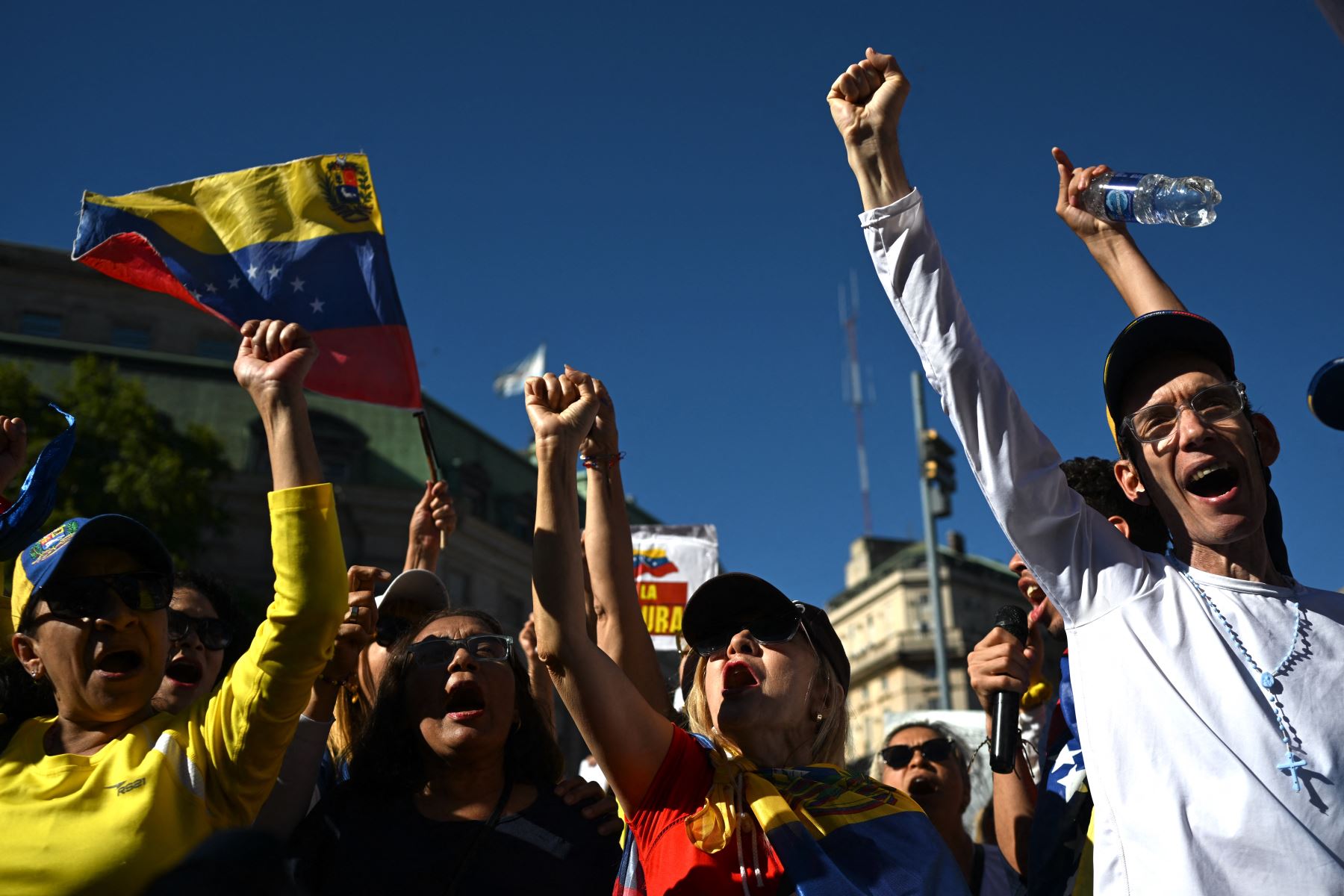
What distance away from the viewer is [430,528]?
5043mm

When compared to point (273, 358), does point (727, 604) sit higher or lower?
lower

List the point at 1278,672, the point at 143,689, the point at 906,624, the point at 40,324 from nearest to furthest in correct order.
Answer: the point at 1278,672
the point at 143,689
the point at 40,324
the point at 906,624

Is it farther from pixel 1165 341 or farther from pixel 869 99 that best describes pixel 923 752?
pixel 869 99

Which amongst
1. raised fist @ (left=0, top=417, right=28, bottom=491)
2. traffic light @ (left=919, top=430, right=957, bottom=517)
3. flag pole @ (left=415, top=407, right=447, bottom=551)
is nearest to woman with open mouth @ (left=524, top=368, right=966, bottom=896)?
raised fist @ (left=0, top=417, right=28, bottom=491)

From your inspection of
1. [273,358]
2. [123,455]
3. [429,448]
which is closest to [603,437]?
[273,358]

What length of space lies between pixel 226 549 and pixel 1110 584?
30873 millimetres

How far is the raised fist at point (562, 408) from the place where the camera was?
9.52 ft

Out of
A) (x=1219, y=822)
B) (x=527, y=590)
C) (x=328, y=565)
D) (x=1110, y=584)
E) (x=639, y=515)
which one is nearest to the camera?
(x=1219, y=822)

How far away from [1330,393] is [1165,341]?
509 mm

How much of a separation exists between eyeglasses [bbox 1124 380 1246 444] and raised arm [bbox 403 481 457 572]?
2.79 metres

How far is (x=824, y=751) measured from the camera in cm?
317

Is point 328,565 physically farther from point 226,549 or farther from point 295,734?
point 226,549

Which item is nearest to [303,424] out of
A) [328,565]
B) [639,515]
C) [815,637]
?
[328,565]

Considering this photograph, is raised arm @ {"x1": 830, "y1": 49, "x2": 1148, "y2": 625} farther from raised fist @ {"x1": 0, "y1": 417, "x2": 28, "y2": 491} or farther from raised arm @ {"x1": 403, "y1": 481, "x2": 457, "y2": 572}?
raised arm @ {"x1": 403, "y1": 481, "x2": 457, "y2": 572}
